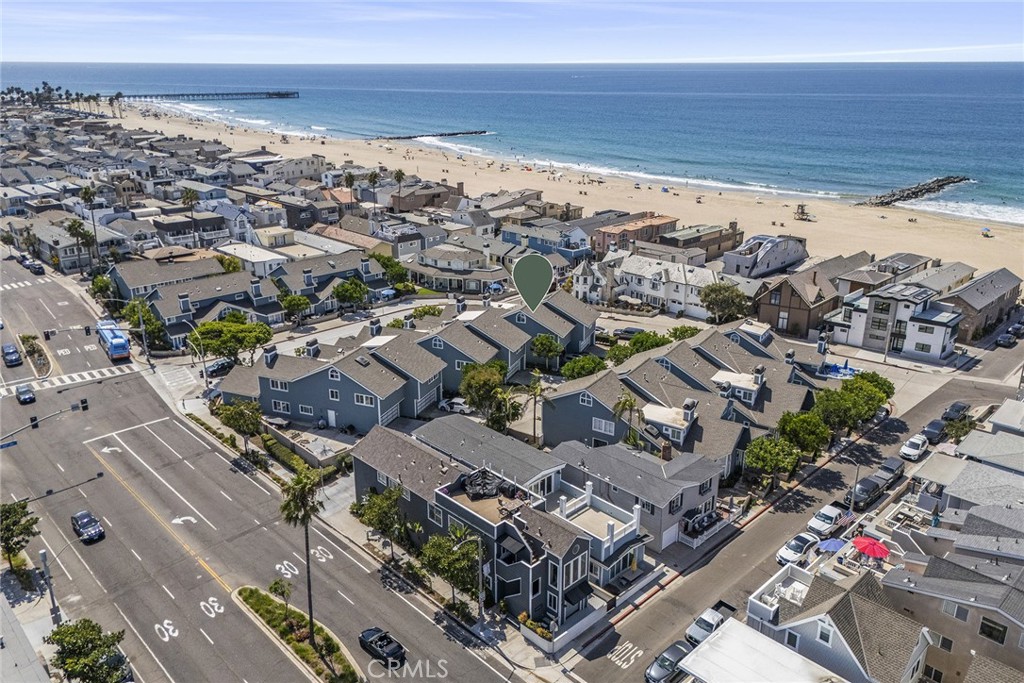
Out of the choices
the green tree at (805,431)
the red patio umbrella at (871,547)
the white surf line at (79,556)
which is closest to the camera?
the red patio umbrella at (871,547)

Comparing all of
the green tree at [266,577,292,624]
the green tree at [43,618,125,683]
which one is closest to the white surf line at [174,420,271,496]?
the green tree at [266,577,292,624]

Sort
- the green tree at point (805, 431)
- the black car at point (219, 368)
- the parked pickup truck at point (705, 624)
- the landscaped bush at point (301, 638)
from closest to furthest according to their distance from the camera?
the landscaped bush at point (301, 638) → the parked pickup truck at point (705, 624) → the green tree at point (805, 431) → the black car at point (219, 368)

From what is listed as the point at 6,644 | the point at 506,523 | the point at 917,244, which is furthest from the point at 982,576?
the point at 917,244

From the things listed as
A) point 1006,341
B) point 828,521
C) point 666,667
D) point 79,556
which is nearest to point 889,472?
point 828,521

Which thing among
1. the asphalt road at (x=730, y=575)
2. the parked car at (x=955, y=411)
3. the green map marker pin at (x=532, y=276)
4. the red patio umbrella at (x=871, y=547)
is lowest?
the asphalt road at (x=730, y=575)

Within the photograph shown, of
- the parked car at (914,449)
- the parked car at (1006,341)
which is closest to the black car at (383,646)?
the parked car at (914,449)

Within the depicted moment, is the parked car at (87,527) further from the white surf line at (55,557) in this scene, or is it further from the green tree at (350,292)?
the green tree at (350,292)

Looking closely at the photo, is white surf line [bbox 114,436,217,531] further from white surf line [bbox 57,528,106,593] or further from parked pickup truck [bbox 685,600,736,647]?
parked pickup truck [bbox 685,600,736,647]

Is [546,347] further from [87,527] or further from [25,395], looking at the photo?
[25,395]
